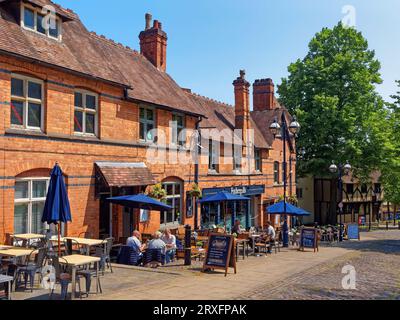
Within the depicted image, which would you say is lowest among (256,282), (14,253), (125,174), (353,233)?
(353,233)

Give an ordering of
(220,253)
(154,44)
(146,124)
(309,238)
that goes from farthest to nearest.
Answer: (154,44), (309,238), (146,124), (220,253)

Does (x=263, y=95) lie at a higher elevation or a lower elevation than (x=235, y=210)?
higher

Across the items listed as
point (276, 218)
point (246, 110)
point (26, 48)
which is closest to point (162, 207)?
point (26, 48)

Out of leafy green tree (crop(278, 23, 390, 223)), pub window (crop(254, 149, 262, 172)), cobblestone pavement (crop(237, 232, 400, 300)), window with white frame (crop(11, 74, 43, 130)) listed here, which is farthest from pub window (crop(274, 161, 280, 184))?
window with white frame (crop(11, 74, 43, 130))

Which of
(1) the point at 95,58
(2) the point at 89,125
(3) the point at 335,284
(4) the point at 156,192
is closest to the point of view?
(3) the point at 335,284

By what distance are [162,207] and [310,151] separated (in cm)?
2411

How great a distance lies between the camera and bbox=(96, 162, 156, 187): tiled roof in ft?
50.2

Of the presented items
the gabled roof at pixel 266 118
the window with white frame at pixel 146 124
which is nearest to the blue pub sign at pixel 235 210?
the gabled roof at pixel 266 118

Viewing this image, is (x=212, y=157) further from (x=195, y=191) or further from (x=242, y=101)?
(x=242, y=101)

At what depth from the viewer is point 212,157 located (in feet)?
80.6

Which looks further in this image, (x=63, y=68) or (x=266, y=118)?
(x=266, y=118)

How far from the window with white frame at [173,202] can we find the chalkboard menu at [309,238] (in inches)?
242

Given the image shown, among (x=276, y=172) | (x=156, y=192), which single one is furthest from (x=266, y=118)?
(x=156, y=192)

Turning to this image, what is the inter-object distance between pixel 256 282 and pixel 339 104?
1092 inches
